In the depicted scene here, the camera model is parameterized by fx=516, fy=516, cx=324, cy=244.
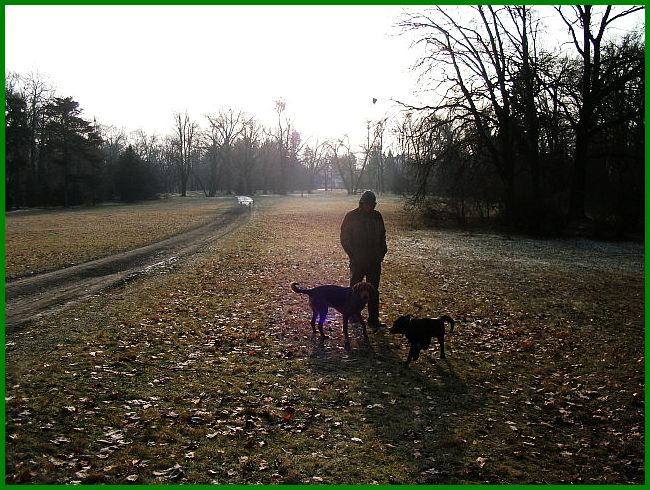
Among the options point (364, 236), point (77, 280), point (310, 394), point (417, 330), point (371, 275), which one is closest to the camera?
point (310, 394)

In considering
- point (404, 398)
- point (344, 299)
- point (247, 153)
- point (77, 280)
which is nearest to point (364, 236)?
point (344, 299)

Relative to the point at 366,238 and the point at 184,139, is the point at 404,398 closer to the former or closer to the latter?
the point at 366,238

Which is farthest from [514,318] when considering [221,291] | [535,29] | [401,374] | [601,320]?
[535,29]

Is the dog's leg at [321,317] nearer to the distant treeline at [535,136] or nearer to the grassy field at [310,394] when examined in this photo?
the grassy field at [310,394]

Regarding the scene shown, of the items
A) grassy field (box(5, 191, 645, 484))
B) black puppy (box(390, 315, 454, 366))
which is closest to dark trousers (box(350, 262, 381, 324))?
grassy field (box(5, 191, 645, 484))

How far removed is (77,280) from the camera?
44.3 ft

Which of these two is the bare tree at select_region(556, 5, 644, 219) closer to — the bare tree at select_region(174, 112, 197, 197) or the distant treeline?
the distant treeline

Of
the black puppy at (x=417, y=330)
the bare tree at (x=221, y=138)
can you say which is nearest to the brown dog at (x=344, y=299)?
the black puppy at (x=417, y=330)

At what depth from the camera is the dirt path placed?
10250 millimetres

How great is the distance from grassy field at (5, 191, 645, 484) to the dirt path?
606 mm

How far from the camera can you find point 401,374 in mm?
7266

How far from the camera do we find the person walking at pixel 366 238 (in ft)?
29.6

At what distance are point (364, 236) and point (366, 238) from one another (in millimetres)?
53

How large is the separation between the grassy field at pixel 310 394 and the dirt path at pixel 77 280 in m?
0.61
